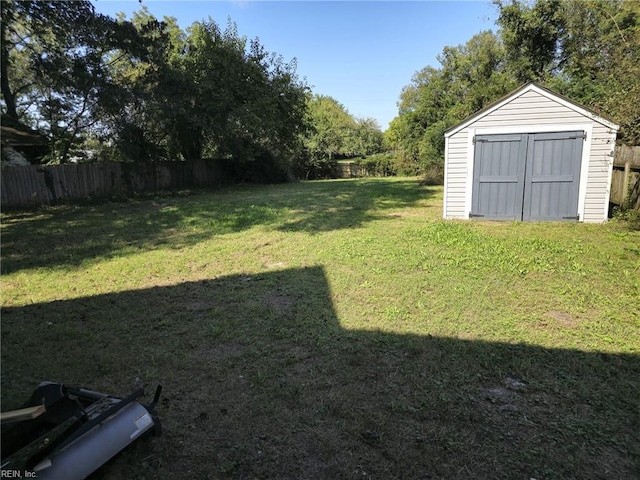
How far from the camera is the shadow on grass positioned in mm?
6996

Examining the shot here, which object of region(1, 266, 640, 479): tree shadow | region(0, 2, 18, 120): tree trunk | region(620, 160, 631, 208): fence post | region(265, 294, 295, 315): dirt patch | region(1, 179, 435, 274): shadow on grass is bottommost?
region(1, 266, 640, 479): tree shadow

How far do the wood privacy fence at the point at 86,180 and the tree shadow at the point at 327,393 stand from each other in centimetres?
895

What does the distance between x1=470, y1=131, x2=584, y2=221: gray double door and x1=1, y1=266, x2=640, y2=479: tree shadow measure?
6.74m

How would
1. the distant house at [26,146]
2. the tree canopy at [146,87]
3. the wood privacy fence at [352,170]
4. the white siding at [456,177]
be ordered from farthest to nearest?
the wood privacy fence at [352,170] → the distant house at [26,146] → the tree canopy at [146,87] → the white siding at [456,177]

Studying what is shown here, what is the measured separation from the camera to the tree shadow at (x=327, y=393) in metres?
2.21

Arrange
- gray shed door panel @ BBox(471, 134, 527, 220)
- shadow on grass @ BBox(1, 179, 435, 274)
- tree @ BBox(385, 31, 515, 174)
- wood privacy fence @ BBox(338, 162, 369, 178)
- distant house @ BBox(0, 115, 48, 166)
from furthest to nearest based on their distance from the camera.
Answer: wood privacy fence @ BBox(338, 162, 369, 178)
tree @ BBox(385, 31, 515, 174)
distant house @ BBox(0, 115, 48, 166)
gray shed door panel @ BBox(471, 134, 527, 220)
shadow on grass @ BBox(1, 179, 435, 274)

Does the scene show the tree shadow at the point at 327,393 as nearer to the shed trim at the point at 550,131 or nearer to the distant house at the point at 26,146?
the shed trim at the point at 550,131

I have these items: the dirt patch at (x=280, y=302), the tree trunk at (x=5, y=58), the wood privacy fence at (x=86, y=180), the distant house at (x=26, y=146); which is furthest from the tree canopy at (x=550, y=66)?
the distant house at (x=26, y=146)

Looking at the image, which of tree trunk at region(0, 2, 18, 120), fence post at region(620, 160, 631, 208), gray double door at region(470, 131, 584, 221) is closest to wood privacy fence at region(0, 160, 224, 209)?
tree trunk at region(0, 2, 18, 120)

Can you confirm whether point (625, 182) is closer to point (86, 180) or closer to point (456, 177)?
point (456, 177)

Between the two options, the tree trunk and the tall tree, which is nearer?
the tree trunk

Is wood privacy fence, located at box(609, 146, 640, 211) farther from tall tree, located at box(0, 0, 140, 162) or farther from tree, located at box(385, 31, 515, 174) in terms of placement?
tall tree, located at box(0, 0, 140, 162)

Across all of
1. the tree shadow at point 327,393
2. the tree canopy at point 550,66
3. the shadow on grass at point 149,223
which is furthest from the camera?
the tree canopy at point 550,66

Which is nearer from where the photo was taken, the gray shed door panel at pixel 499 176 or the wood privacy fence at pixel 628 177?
the wood privacy fence at pixel 628 177
